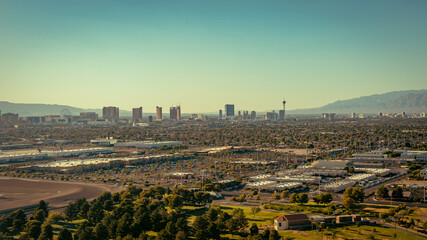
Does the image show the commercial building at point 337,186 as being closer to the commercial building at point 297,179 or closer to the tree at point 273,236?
the commercial building at point 297,179

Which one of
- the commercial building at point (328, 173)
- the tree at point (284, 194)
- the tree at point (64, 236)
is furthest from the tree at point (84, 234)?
the commercial building at point (328, 173)

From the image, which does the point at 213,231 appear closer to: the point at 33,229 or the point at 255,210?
the point at 255,210

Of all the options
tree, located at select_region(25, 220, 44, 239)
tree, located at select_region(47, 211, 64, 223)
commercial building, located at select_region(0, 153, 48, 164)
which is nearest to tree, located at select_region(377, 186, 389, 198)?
tree, located at select_region(47, 211, 64, 223)

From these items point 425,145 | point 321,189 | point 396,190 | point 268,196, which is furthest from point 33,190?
point 425,145

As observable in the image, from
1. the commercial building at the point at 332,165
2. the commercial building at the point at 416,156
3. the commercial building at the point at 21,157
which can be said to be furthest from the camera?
the commercial building at the point at 21,157

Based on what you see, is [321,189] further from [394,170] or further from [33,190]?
[33,190]

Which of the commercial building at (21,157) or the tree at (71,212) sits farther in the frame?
the commercial building at (21,157)
